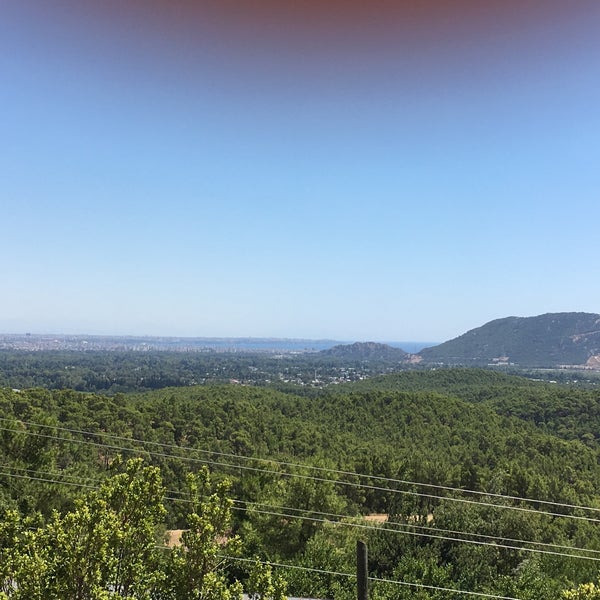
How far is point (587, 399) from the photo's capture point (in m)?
66.8

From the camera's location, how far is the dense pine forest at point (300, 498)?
706 cm

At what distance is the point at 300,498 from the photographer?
22.3 metres

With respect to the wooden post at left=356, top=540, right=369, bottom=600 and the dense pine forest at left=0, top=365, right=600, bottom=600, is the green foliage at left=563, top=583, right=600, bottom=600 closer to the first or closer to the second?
the dense pine forest at left=0, top=365, right=600, bottom=600

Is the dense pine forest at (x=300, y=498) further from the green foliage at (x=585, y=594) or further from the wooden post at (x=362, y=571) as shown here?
the wooden post at (x=362, y=571)

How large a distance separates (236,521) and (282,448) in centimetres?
2466

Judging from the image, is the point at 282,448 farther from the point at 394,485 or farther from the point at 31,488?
the point at 31,488

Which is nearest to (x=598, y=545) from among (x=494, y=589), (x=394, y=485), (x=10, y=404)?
(x=494, y=589)

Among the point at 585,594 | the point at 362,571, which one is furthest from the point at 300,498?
the point at 362,571

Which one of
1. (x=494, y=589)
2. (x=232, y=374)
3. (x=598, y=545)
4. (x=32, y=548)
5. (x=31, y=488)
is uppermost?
(x=32, y=548)

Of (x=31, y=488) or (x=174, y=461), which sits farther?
(x=174, y=461)

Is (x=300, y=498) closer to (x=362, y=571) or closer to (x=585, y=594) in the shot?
(x=585, y=594)

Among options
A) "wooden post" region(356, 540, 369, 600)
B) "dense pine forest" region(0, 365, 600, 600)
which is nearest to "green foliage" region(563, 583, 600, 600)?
"dense pine forest" region(0, 365, 600, 600)

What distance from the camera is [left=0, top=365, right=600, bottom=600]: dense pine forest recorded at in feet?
23.2

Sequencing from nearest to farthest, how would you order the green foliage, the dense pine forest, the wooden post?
the wooden post, the dense pine forest, the green foliage
